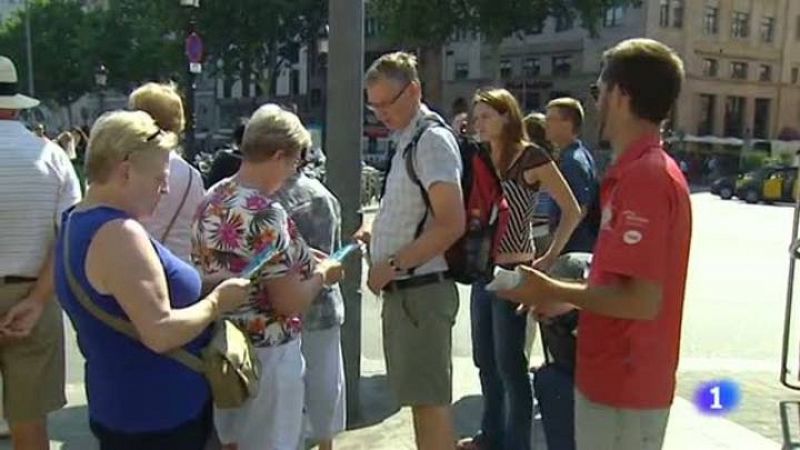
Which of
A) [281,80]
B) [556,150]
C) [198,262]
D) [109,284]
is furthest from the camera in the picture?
[281,80]

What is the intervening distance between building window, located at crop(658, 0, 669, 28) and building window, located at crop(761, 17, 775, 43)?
32.6ft

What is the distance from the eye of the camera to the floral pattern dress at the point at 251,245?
2.82m

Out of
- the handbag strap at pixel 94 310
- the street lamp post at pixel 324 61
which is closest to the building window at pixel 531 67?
the street lamp post at pixel 324 61

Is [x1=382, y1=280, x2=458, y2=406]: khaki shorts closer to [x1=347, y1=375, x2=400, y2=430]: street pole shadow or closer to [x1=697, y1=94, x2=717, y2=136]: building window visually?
[x1=347, y1=375, x2=400, y2=430]: street pole shadow

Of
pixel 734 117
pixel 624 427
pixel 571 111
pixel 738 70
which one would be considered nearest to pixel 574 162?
pixel 571 111

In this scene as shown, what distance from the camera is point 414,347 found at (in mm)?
3357

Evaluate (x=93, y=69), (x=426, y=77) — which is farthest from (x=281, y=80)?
(x=426, y=77)

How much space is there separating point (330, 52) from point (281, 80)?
215 feet

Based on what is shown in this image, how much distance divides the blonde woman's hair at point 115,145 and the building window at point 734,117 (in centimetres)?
5350

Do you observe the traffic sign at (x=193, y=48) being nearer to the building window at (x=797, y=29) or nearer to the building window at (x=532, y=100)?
the building window at (x=532, y=100)

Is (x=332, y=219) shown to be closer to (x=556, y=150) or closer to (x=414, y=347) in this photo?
(x=414, y=347)

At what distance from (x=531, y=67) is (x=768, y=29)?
1609 cm

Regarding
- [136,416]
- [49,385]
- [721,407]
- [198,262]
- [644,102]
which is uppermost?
[644,102]

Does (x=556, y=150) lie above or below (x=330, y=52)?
below
